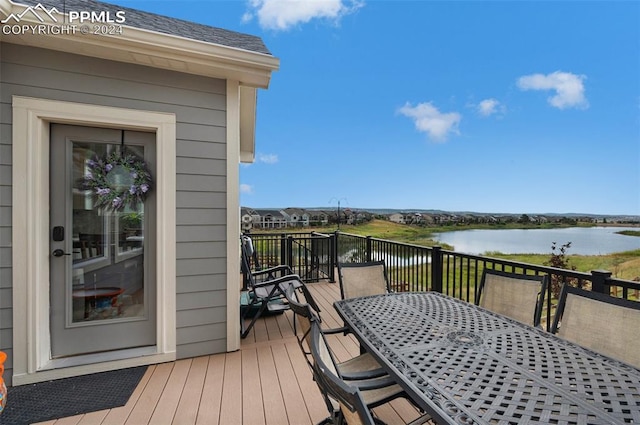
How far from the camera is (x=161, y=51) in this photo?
2443 millimetres

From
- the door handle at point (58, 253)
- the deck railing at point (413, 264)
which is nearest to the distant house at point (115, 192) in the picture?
the door handle at point (58, 253)

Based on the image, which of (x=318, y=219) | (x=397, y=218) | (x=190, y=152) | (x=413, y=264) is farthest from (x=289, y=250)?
(x=397, y=218)

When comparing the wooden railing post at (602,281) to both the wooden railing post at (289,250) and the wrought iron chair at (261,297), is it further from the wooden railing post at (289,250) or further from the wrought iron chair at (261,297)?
the wooden railing post at (289,250)

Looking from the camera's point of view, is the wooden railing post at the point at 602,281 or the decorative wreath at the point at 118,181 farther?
the decorative wreath at the point at 118,181

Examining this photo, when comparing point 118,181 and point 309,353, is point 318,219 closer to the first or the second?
point 118,181

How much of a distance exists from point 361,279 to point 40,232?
9.08 ft

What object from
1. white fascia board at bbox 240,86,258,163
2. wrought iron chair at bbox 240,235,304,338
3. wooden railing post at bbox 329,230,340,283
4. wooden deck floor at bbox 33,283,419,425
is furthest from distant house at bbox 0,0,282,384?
wooden railing post at bbox 329,230,340,283

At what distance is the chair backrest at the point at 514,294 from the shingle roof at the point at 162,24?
294cm

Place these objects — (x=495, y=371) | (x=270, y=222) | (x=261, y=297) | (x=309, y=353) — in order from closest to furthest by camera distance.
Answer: (x=495, y=371) < (x=309, y=353) < (x=261, y=297) < (x=270, y=222)

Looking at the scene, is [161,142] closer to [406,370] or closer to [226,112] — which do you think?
[226,112]

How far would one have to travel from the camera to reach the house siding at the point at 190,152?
244cm

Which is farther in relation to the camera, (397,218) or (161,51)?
(397,218)

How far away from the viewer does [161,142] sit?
8.70ft

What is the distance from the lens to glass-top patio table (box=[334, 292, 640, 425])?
955 millimetres
